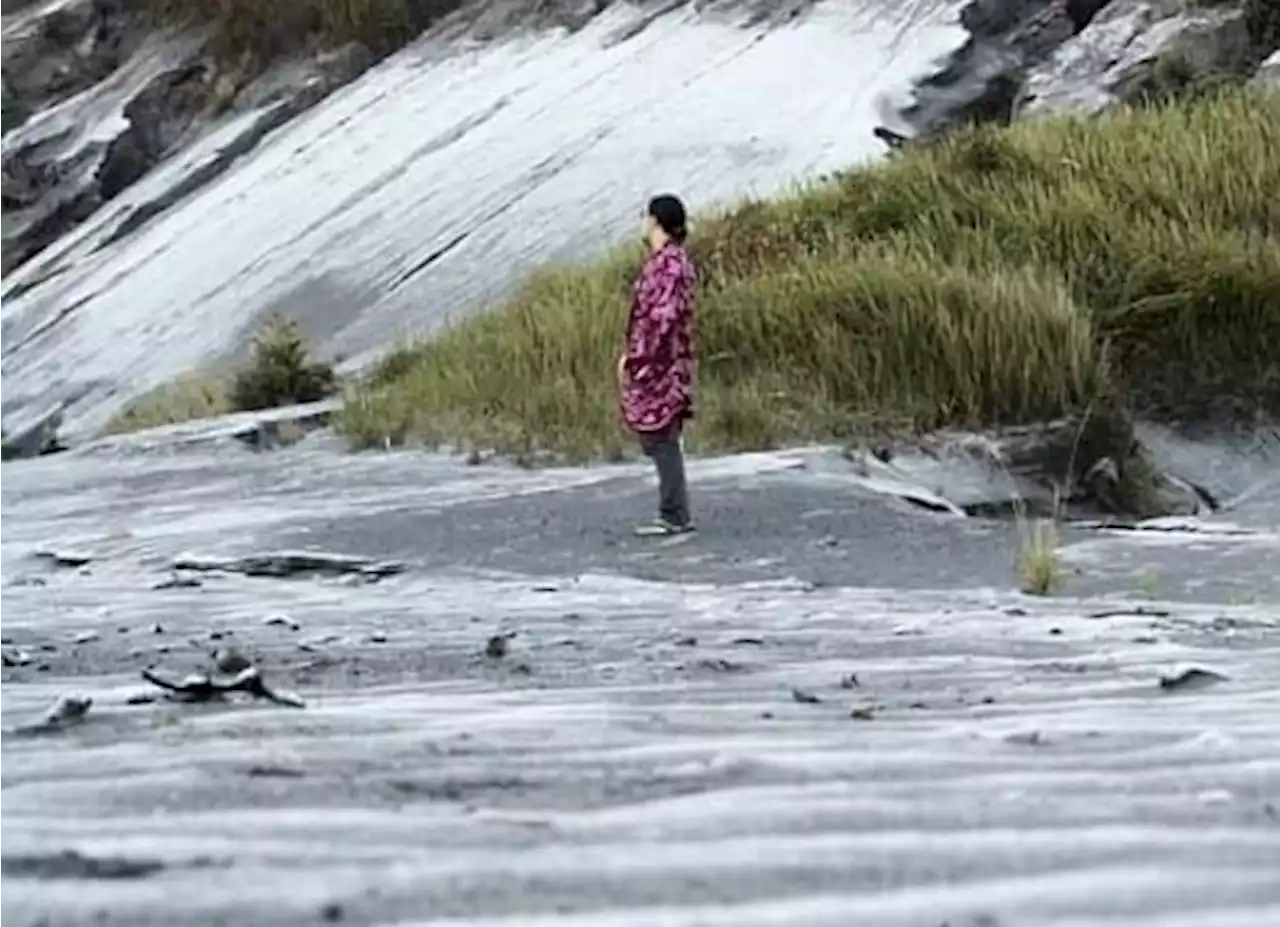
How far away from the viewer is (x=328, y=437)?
1326 cm

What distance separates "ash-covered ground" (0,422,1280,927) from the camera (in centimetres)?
278

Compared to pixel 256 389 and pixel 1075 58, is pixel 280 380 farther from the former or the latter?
pixel 1075 58

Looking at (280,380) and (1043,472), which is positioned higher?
(280,380)

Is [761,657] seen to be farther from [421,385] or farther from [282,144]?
[282,144]

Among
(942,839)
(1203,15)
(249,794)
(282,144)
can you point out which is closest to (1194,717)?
(942,839)

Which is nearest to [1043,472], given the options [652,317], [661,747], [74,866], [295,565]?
[652,317]

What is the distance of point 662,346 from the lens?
9.03 m

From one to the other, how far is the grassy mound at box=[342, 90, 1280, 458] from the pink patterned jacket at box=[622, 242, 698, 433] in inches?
84.6

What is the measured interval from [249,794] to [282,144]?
2127 cm

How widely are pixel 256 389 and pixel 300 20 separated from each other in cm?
1292

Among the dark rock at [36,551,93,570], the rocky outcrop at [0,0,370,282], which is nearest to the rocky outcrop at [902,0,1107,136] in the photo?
the rocky outcrop at [0,0,370,282]

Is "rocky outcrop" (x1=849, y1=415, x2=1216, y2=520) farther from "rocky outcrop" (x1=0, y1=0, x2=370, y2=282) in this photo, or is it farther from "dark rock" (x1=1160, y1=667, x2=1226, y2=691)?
"rocky outcrop" (x1=0, y1=0, x2=370, y2=282)

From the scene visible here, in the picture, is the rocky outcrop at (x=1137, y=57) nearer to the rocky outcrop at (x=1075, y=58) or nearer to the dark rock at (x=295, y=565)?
the rocky outcrop at (x=1075, y=58)

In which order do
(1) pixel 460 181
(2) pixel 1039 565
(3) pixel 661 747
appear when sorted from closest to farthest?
1. (3) pixel 661 747
2. (2) pixel 1039 565
3. (1) pixel 460 181
